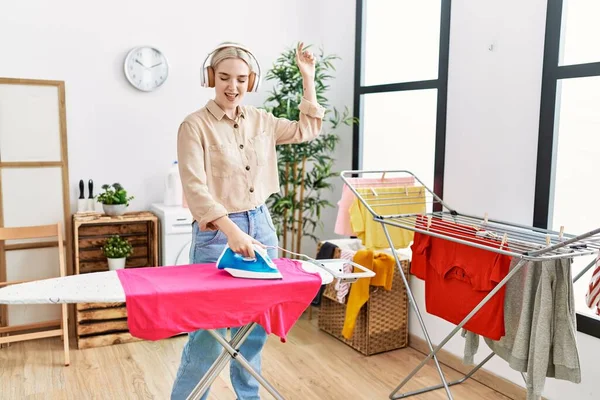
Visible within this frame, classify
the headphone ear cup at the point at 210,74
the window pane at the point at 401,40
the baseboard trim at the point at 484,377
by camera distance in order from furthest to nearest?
1. the window pane at the point at 401,40
2. the baseboard trim at the point at 484,377
3. the headphone ear cup at the point at 210,74

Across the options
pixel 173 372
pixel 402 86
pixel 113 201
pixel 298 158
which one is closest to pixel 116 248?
pixel 113 201

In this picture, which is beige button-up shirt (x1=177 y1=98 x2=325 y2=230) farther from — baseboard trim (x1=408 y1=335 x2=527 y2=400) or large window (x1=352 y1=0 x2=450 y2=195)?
baseboard trim (x1=408 y1=335 x2=527 y2=400)

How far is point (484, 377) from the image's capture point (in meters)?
2.99

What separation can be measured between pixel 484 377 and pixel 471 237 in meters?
1.11

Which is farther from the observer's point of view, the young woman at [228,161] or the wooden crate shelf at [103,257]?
the wooden crate shelf at [103,257]

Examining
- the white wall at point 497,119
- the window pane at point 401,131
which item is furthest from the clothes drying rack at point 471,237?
the window pane at point 401,131

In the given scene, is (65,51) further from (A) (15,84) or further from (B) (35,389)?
(B) (35,389)

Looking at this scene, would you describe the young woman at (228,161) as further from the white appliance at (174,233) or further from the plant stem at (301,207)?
the plant stem at (301,207)

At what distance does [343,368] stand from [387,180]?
1076 mm

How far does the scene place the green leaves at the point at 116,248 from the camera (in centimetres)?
349

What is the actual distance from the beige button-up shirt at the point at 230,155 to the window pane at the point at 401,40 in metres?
1.49

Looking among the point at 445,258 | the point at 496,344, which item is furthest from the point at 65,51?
the point at 496,344

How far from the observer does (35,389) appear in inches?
112

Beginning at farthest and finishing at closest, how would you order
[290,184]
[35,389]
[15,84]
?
1. [290,184]
2. [15,84]
3. [35,389]
